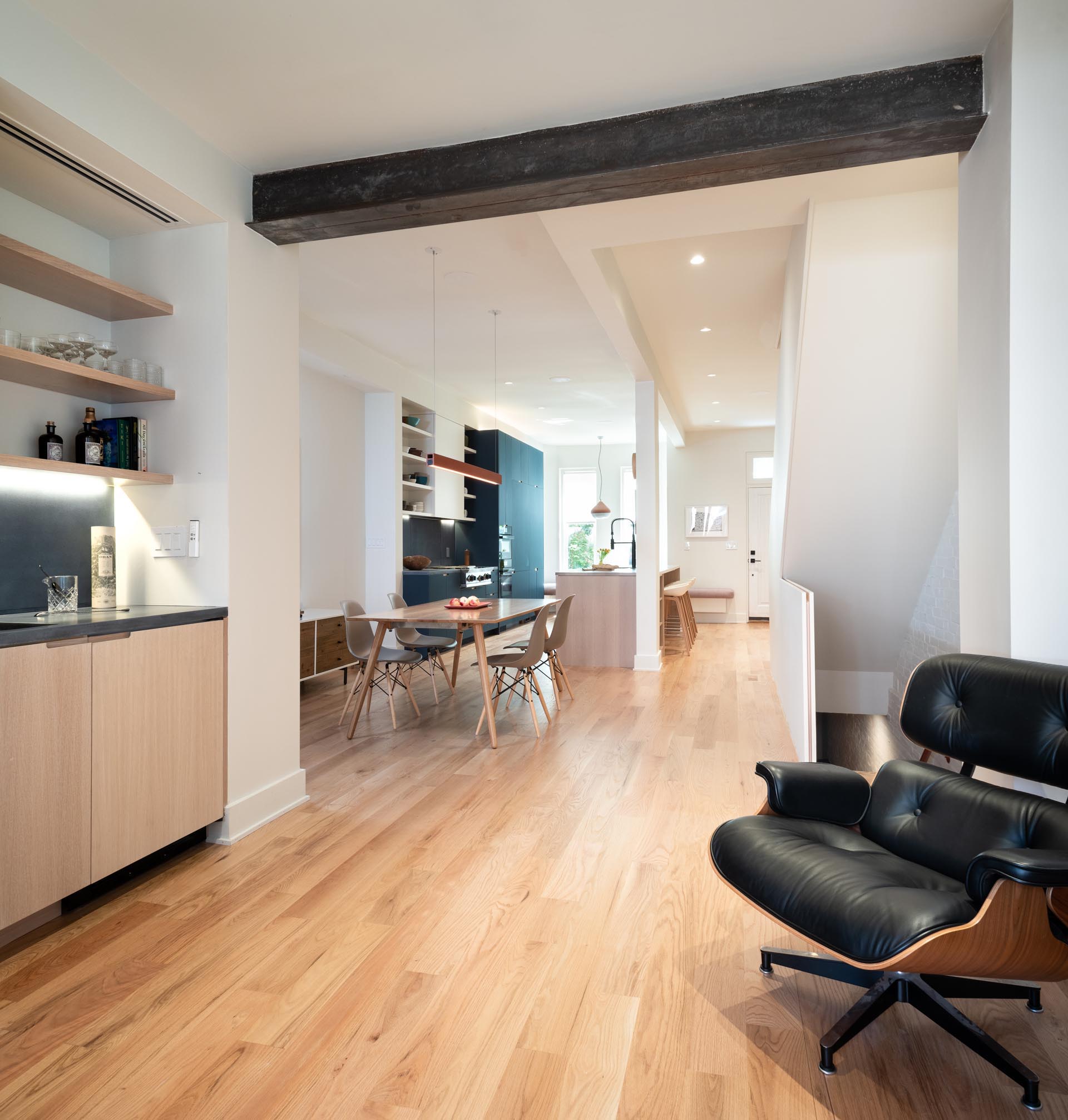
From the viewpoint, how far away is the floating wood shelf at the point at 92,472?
7.59 feet

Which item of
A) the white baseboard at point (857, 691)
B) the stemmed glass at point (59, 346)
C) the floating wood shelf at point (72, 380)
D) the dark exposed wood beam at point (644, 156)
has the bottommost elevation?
the white baseboard at point (857, 691)

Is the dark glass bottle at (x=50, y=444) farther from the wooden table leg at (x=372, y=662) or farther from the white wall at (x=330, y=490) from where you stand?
the white wall at (x=330, y=490)

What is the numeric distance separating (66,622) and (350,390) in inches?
207

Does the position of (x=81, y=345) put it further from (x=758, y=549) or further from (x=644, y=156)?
(x=758, y=549)

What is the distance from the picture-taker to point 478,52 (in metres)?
2.34

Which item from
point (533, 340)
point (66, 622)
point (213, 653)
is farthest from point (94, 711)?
point (533, 340)

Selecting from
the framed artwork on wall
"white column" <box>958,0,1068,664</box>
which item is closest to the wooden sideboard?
"white column" <box>958,0,1068,664</box>

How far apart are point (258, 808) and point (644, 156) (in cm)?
301

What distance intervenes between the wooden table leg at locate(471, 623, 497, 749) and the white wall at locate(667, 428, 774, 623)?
777 centimetres

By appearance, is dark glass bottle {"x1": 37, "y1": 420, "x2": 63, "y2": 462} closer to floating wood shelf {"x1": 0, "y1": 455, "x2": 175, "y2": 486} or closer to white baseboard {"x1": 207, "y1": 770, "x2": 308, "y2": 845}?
floating wood shelf {"x1": 0, "y1": 455, "x2": 175, "y2": 486}

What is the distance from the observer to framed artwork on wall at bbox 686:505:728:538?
468 inches

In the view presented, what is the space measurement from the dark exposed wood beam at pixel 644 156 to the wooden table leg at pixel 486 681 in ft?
7.71

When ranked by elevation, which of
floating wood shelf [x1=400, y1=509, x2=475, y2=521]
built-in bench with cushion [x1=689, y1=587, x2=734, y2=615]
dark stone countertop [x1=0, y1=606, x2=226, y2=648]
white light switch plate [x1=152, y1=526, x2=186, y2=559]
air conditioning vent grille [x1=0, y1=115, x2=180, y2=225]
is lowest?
built-in bench with cushion [x1=689, y1=587, x2=734, y2=615]

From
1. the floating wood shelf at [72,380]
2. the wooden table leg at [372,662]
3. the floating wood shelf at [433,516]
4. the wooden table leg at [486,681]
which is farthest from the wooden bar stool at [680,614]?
the floating wood shelf at [72,380]
